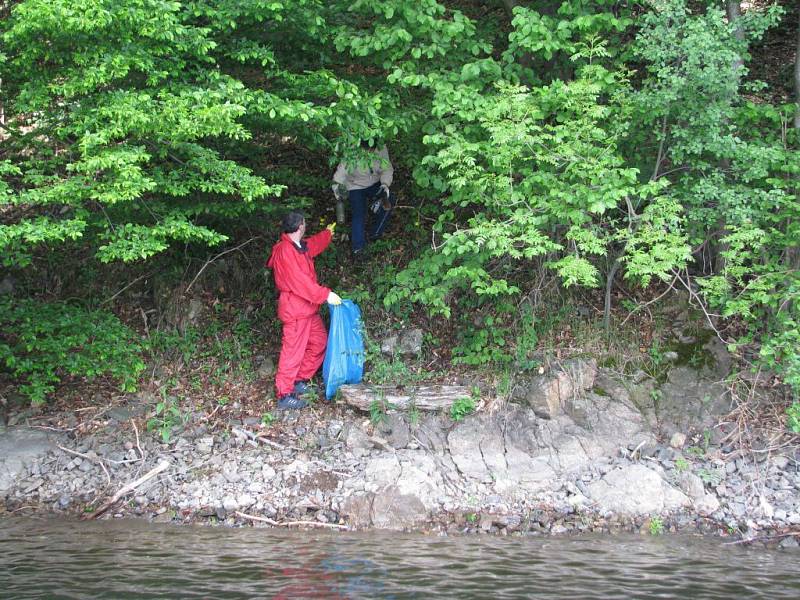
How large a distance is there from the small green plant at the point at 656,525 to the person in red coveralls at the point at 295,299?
3437mm

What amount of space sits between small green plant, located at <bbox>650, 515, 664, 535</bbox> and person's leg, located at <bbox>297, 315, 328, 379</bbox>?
353cm

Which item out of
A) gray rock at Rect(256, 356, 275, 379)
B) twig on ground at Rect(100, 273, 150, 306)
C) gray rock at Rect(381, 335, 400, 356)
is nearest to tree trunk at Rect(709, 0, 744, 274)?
gray rock at Rect(381, 335, 400, 356)

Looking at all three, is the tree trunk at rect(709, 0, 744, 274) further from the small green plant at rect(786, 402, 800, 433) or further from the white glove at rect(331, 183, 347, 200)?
the white glove at rect(331, 183, 347, 200)

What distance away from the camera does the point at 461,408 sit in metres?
7.73

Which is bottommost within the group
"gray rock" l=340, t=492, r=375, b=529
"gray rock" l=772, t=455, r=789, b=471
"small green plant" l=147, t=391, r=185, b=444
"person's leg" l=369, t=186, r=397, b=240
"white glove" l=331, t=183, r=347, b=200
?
"gray rock" l=340, t=492, r=375, b=529

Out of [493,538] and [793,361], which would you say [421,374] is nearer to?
[493,538]

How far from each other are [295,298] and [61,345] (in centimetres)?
223

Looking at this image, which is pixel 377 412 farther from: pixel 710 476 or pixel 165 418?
pixel 710 476

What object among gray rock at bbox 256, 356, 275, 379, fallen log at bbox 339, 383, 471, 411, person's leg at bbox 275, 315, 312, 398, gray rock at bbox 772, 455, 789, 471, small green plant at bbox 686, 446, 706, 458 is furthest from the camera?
gray rock at bbox 256, 356, 275, 379

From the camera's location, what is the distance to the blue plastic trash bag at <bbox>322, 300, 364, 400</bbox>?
799 centimetres

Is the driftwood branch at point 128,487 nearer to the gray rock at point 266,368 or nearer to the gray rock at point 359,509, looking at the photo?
→ the gray rock at point 266,368

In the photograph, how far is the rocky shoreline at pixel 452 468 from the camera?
6938 millimetres

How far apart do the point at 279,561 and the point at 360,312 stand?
3.07 m

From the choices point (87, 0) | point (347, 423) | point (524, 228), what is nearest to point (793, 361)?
point (524, 228)
